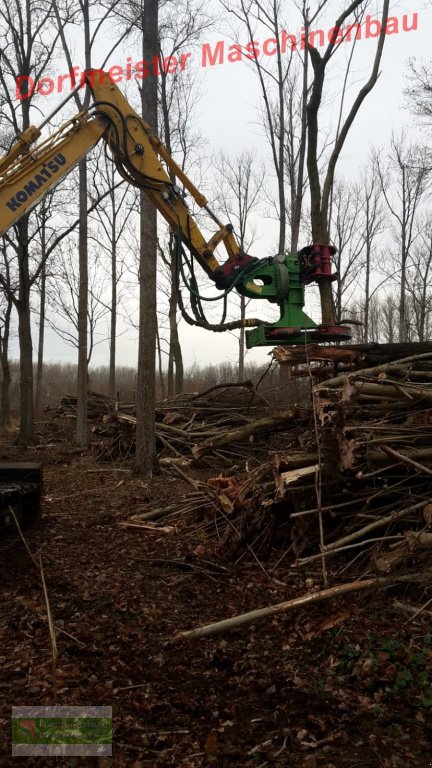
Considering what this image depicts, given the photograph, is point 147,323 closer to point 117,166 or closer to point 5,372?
point 117,166

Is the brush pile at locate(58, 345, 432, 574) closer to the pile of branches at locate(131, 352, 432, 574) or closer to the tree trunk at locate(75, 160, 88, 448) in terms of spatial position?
the pile of branches at locate(131, 352, 432, 574)

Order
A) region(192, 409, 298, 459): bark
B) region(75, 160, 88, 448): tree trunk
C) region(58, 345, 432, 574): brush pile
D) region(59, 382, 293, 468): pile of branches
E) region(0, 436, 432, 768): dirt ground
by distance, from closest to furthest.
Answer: region(0, 436, 432, 768): dirt ground < region(58, 345, 432, 574): brush pile < region(192, 409, 298, 459): bark < region(59, 382, 293, 468): pile of branches < region(75, 160, 88, 448): tree trunk

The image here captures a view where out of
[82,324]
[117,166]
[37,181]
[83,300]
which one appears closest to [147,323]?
[117,166]

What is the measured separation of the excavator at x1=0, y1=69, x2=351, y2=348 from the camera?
5777 mm

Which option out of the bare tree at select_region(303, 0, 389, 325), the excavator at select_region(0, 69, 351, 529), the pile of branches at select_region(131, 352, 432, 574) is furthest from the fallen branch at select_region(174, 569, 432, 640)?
the bare tree at select_region(303, 0, 389, 325)

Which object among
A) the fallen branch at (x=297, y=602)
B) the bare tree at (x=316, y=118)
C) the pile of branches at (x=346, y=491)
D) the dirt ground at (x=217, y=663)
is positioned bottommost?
the dirt ground at (x=217, y=663)

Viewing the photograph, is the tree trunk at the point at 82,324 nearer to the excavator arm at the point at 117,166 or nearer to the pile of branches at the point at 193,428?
the pile of branches at the point at 193,428

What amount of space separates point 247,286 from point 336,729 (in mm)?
4808

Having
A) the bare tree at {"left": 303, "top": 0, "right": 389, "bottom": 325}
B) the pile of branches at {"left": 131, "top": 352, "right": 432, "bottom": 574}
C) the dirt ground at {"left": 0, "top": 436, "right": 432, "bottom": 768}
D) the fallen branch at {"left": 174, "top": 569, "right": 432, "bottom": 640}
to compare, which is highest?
the bare tree at {"left": 303, "top": 0, "right": 389, "bottom": 325}

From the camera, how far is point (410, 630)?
12.3 ft

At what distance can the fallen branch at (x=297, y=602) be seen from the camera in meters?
3.69

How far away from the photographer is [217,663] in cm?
350

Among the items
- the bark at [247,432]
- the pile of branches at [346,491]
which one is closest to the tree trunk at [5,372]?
the bark at [247,432]

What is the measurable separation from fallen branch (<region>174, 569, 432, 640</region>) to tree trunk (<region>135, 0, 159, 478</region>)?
599 cm
